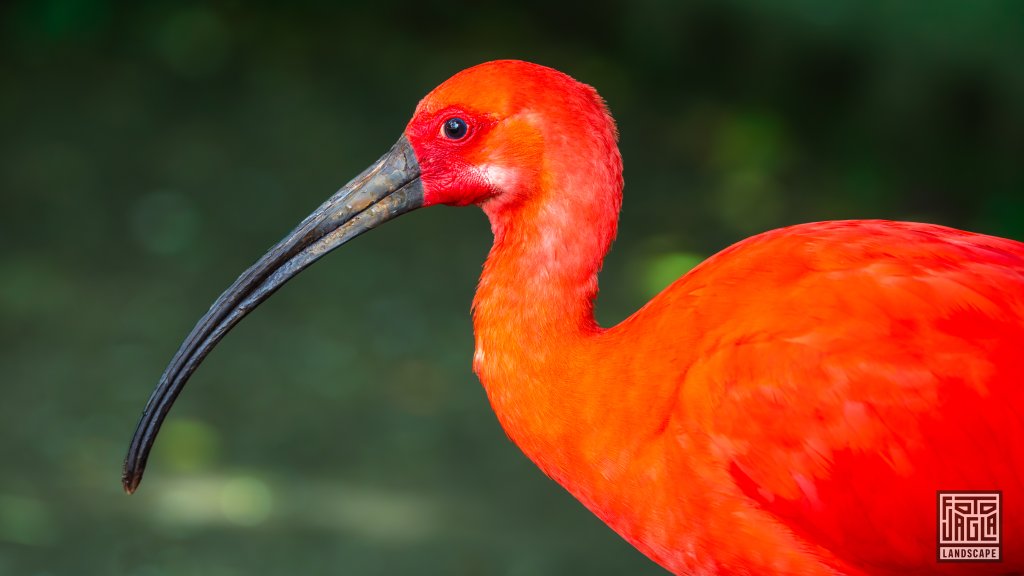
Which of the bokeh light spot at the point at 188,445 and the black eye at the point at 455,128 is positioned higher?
the bokeh light spot at the point at 188,445

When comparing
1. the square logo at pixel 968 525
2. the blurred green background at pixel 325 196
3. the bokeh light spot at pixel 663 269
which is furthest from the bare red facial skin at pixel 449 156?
the bokeh light spot at pixel 663 269

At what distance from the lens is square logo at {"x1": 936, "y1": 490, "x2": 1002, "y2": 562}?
2.24 meters

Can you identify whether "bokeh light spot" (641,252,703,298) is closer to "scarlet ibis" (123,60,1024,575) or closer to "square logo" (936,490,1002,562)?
"scarlet ibis" (123,60,1024,575)

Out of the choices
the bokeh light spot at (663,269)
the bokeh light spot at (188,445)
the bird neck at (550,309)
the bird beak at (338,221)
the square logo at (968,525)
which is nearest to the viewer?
the square logo at (968,525)

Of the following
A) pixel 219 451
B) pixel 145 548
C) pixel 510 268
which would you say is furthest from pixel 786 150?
pixel 510 268

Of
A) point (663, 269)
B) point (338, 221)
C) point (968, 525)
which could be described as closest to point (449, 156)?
point (338, 221)

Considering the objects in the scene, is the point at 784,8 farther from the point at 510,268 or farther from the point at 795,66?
the point at 510,268

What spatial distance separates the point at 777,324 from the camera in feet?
7.59

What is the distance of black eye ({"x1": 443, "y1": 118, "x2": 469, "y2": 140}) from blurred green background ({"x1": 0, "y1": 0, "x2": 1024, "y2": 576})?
1.84 m

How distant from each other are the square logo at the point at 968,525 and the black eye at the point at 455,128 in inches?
43.6

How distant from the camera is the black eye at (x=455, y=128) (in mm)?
2473

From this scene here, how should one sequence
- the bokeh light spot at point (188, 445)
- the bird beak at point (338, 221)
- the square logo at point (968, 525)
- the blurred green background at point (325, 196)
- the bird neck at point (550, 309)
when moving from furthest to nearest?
the bokeh light spot at point (188, 445) → the blurred green background at point (325, 196) → the bird beak at point (338, 221) → the bird neck at point (550, 309) → the square logo at point (968, 525)

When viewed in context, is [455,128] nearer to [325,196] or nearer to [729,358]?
[729,358]

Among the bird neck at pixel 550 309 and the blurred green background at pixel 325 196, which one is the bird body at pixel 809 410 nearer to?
the bird neck at pixel 550 309
